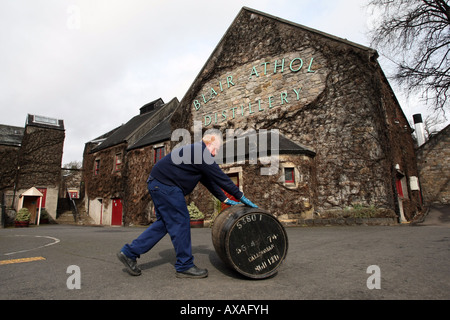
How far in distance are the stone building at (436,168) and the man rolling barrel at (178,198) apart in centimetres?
1920

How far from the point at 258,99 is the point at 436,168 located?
1320 cm

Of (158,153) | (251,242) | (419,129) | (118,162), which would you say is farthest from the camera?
(419,129)

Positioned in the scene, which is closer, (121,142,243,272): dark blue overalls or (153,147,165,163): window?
(121,142,243,272): dark blue overalls

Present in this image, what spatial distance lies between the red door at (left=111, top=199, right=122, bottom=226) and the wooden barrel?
17417 millimetres

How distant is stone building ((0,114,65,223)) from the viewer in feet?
66.6

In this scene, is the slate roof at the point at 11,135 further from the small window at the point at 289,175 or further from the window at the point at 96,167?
the small window at the point at 289,175

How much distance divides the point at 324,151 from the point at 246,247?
885 cm

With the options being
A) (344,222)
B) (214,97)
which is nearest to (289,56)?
(214,97)

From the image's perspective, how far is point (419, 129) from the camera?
26969 mm

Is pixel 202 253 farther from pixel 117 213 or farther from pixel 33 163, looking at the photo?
pixel 33 163

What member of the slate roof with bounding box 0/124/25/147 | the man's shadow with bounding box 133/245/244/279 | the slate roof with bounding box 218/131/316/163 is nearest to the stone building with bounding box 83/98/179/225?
the slate roof with bounding box 218/131/316/163

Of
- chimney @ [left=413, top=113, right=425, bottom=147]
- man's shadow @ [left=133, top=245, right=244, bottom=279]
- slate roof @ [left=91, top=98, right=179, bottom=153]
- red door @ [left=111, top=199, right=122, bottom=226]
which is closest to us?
man's shadow @ [left=133, top=245, right=244, bottom=279]

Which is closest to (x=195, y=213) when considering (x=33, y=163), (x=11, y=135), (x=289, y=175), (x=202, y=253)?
(x=289, y=175)

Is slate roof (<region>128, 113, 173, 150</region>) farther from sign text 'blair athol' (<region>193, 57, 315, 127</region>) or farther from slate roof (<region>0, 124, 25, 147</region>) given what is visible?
slate roof (<region>0, 124, 25, 147</region>)
